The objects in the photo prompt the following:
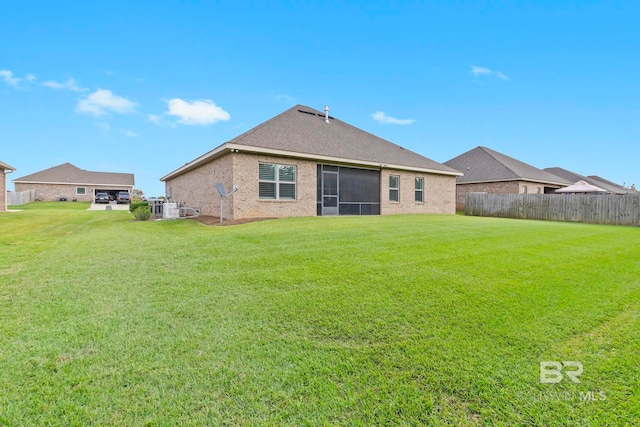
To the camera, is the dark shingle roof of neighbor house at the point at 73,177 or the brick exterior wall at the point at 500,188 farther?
the dark shingle roof of neighbor house at the point at 73,177

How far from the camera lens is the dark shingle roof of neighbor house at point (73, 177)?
123ft

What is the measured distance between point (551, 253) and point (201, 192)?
15630mm

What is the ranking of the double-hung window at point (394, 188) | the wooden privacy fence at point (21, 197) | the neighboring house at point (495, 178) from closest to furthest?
the double-hung window at point (394, 188) < the neighboring house at point (495, 178) < the wooden privacy fence at point (21, 197)

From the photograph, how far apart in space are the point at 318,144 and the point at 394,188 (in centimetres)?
558

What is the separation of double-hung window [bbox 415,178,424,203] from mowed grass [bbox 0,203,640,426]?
43.7 ft

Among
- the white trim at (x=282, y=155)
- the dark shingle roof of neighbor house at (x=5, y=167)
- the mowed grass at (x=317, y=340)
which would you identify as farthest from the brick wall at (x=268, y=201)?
the dark shingle roof of neighbor house at (x=5, y=167)

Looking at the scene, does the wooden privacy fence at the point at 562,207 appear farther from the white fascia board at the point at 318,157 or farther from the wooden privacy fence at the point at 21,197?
the wooden privacy fence at the point at 21,197

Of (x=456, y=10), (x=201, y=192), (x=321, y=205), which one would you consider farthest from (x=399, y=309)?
(x=456, y=10)

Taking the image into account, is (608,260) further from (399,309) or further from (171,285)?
(171,285)

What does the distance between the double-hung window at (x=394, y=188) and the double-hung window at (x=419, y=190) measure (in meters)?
1.76

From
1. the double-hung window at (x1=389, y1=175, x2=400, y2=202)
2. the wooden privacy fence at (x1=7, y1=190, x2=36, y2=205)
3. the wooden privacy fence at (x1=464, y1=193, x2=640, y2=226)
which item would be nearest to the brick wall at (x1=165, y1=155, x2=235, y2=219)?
the double-hung window at (x1=389, y1=175, x2=400, y2=202)

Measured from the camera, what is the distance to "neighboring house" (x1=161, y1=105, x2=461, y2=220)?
41.7 feet

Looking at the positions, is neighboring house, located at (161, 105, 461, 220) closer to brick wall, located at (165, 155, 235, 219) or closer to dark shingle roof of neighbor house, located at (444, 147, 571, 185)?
brick wall, located at (165, 155, 235, 219)

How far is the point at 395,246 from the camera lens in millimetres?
6746
